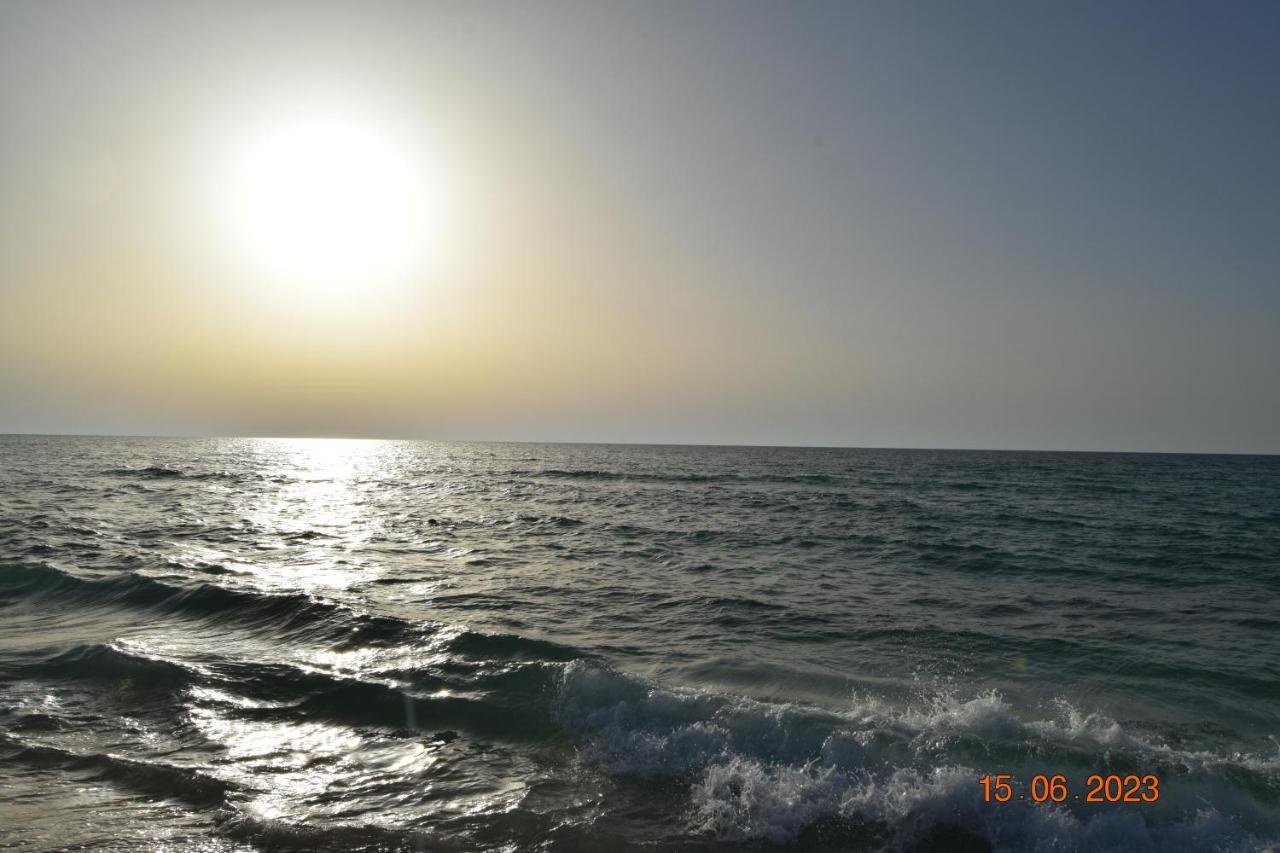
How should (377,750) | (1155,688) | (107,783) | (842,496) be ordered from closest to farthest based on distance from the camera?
(107,783)
(377,750)
(1155,688)
(842,496)

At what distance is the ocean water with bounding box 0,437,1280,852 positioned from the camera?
280 inches

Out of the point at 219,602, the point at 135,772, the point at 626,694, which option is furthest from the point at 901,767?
the point at 219,602

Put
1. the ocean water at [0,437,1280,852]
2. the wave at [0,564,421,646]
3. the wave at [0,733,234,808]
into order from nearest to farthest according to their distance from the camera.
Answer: the ocean water at [0,437,1280,852] → the wave at [0,733,234,808] → the wave at [0,564,421,646]

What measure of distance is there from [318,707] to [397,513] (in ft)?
92.9

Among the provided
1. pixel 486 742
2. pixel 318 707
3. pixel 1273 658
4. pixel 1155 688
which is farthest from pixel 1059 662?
pixel 318 707

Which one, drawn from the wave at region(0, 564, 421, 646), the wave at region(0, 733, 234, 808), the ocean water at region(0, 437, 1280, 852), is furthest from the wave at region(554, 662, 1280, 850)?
the wave at region(0, 564, 421, 646)

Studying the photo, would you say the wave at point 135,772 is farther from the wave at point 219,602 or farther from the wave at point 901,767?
the wave at point 219,602

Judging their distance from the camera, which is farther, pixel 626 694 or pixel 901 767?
pixel 626 694

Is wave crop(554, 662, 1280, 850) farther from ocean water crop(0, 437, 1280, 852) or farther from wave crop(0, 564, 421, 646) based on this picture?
wave crop(0, 564, 421, 646)

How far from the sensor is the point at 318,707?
405 inches

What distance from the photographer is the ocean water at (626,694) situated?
280 inches

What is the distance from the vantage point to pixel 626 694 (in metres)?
10.2

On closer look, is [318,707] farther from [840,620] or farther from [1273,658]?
[1273,658]

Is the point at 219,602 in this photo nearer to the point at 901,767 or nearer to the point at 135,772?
the point at 135,772
